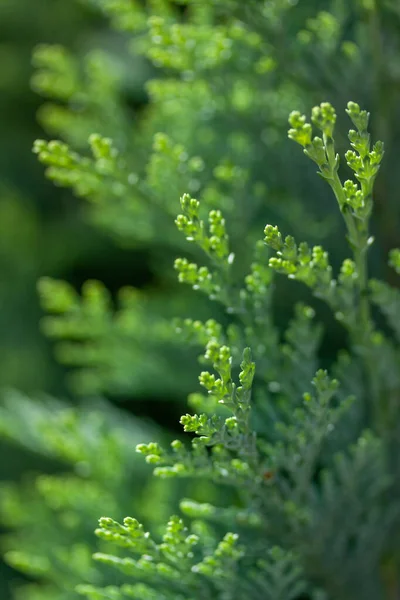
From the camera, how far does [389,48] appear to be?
4.80 feet

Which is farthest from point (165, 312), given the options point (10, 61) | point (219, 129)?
point (10, 61)

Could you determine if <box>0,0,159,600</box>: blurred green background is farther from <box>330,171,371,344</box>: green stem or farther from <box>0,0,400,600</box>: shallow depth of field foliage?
<box>330,171,371,344</box>: green stem

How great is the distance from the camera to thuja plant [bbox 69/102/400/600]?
98 centimetres

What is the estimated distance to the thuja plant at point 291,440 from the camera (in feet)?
3.22

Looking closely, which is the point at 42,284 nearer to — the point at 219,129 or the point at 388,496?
the point at 219,129

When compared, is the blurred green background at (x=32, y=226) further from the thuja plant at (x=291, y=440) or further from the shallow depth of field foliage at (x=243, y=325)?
the thuja plant at (x=291, y=440)

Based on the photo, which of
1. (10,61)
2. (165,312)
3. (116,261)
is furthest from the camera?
(10,61)

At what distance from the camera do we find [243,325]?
165 cm

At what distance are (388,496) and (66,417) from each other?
2.41 ft

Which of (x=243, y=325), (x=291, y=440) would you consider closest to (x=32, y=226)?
(x=243, y=325)

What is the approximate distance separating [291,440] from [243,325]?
515 mm

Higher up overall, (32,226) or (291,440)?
(32,226)

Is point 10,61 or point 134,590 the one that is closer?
point 134,590

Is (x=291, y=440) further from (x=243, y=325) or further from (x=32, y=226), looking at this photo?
(x=32, y=226)
